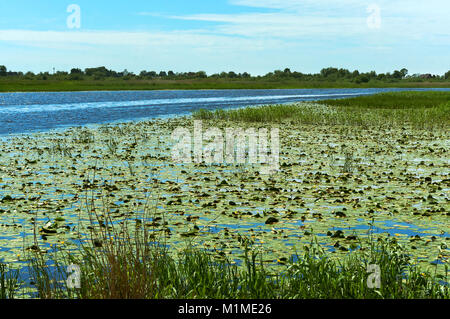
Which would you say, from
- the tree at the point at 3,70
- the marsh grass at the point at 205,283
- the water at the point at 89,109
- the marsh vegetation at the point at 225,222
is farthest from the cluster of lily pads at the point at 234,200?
the tree at the point at 3,70

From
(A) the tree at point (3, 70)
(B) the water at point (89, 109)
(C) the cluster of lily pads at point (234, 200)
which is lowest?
(C) the cluster of lily pads at point (234, 200)

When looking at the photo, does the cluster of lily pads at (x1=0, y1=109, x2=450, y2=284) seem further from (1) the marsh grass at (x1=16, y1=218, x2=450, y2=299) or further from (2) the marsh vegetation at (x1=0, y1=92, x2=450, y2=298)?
(1) the marsh grass at (x1=16, y1=218, x2=450, y2=299)

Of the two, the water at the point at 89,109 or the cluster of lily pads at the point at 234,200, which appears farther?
the water at the point at 89,109

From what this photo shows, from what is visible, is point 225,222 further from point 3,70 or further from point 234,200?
point 3,70

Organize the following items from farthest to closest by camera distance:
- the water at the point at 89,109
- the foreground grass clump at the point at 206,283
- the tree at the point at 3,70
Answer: the tree at the point at 3,70, the water at the point at 89,109, the foreground grass clump at the point at 206,283

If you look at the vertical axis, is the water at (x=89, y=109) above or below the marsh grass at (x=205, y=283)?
above

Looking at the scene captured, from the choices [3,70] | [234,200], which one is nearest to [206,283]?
[234,200]

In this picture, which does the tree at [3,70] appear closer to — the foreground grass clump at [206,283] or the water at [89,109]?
the water at [89,109]

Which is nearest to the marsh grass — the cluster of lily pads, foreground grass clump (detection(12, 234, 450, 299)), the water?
foreground grass clump (detection(12, 234, 450, 299))

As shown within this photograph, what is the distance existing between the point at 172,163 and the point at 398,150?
38.6 ft

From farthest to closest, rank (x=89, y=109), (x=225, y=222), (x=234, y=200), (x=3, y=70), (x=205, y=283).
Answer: (x=3, y=70) → (x=89, y=109) → (x=234, y=200) → (x=225, y=222) → (x=205, y=283)

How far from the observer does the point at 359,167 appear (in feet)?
67.3
